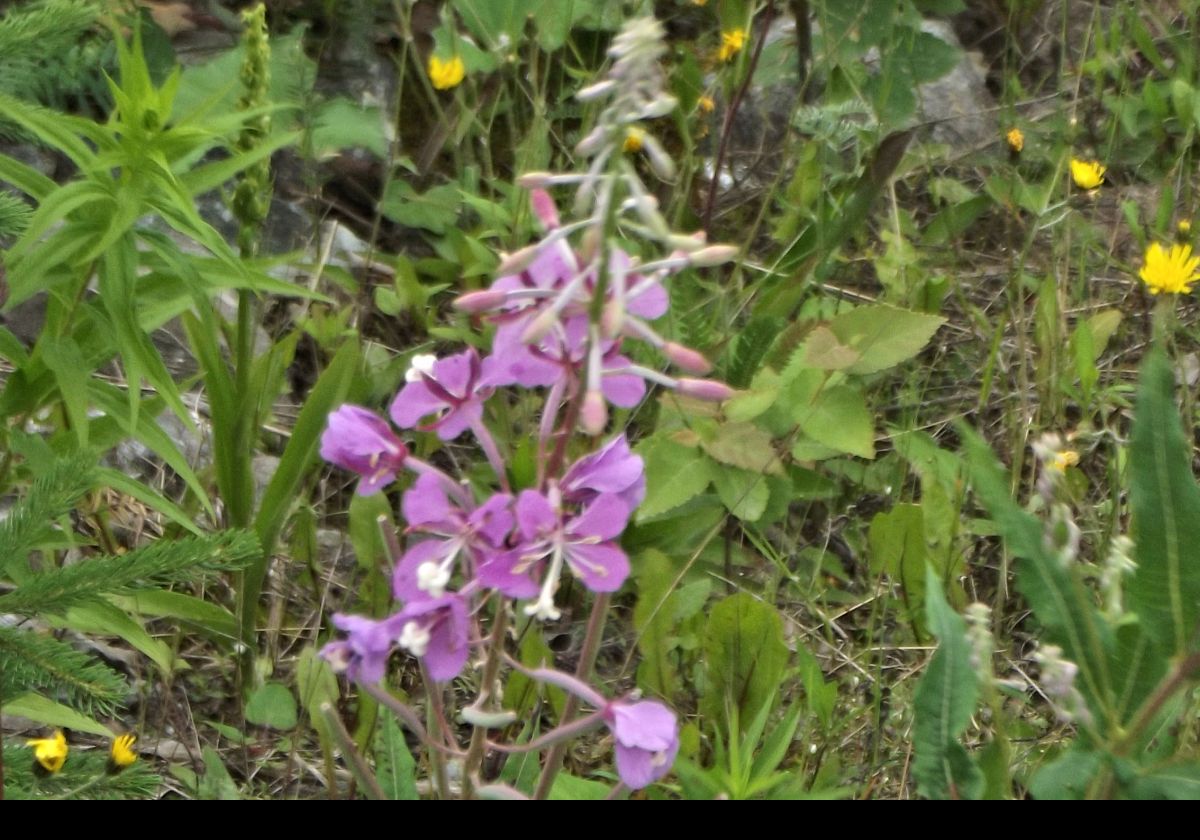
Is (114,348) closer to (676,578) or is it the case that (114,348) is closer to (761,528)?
(676,578)

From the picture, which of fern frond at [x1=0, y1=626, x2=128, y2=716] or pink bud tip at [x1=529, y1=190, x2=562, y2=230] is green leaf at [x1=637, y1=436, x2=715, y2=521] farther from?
pink bud tip at [x1=529, y1=190, x2=562, y2=230]

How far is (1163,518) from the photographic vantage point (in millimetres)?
1173

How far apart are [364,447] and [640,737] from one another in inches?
14.0

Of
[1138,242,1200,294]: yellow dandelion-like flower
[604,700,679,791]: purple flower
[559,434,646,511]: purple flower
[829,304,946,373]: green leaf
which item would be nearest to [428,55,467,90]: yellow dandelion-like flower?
[829,304,946,373]: green leaf

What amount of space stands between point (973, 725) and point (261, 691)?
1.07m

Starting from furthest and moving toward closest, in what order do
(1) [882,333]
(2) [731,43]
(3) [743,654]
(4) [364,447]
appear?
1. (2) [731,43]
2. (1) [882,333]
3. (3) [743,654]
4. (4) [364,447]

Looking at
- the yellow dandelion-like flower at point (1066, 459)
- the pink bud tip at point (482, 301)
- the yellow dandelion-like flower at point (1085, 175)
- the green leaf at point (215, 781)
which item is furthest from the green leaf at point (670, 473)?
the yellow dandelion-like flower at point (1085, 175)

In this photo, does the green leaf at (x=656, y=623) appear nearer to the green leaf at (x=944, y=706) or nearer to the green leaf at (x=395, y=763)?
the green leaf at (x=395, y=763)

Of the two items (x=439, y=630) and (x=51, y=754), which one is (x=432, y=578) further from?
(x=51, y=754)

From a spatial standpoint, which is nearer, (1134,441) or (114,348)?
Answer: (1134,441)

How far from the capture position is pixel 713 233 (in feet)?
10.2

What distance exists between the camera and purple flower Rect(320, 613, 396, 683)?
108 cm

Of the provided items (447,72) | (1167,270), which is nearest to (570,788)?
(1167,270)
